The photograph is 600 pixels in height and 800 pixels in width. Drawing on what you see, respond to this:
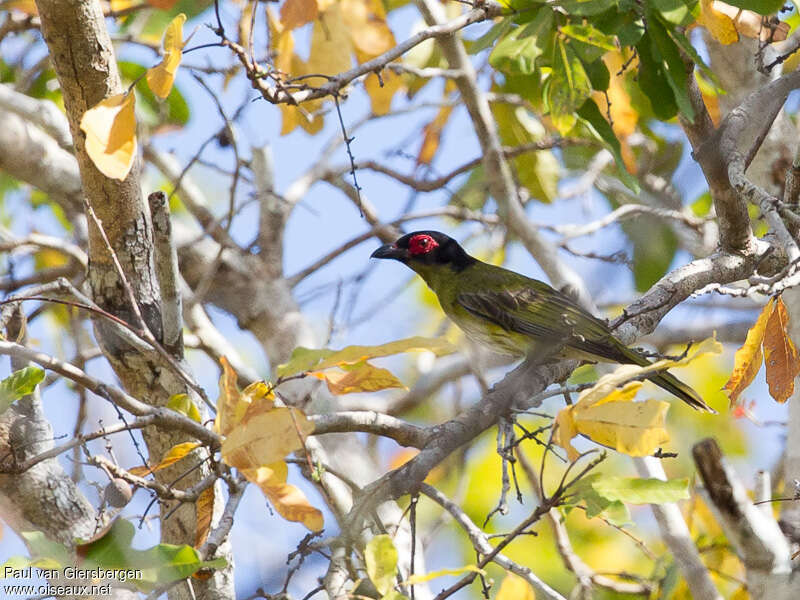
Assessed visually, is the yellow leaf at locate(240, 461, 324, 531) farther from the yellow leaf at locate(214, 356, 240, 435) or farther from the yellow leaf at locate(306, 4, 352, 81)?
the yellow leaf at locate(306, 4, 352, 81)

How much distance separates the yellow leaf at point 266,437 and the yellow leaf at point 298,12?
2.00 m

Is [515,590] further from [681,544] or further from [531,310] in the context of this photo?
[531,310]

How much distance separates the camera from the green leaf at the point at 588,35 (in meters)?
3.34

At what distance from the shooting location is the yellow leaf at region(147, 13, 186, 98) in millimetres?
3000

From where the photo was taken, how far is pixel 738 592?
3836 mm

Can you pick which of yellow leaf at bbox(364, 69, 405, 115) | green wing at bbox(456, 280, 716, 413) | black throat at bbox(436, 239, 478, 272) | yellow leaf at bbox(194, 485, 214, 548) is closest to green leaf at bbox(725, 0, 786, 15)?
green wing at bbox(456, 280, 716, 413)

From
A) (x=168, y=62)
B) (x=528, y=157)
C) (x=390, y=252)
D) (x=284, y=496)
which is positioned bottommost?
(x=284, y=496)

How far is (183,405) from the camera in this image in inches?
122

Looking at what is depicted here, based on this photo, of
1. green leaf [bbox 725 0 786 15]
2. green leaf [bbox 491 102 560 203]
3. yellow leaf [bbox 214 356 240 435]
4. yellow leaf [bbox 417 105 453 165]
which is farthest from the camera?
yellow leaf [bbox 417 105 453 165]

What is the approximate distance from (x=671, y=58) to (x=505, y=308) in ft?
6.38

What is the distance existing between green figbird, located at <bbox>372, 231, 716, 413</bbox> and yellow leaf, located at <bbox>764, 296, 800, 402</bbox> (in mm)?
929

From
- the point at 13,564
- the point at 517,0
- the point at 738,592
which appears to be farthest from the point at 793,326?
the point at 13,564

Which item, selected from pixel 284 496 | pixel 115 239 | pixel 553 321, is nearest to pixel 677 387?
pixel 553 321

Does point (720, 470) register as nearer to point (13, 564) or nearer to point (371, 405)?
point (13, 564)
